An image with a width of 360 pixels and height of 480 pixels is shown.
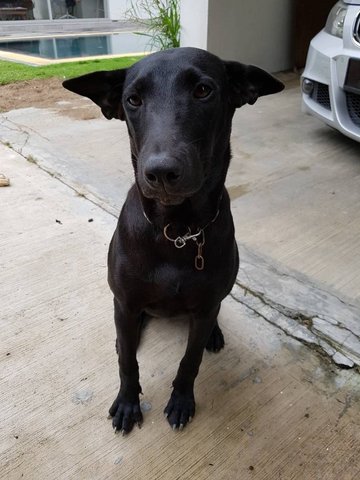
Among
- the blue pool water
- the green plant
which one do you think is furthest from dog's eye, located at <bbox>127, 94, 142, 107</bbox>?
the blue pool water

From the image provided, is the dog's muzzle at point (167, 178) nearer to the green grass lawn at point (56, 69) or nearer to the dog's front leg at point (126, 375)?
the dog's front leg at point (126, 375)

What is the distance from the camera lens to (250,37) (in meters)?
6.21

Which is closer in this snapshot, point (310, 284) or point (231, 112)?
point (231, 112)

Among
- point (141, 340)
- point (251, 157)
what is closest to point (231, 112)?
point (141, 340)

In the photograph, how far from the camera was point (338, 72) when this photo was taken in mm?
3709

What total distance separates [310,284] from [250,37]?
4.94 meters

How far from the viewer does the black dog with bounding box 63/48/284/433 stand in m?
1.34

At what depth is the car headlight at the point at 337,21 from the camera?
384cm

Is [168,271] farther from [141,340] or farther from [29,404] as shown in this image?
[29,404]

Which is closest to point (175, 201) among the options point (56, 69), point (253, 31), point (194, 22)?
point (194, 22)

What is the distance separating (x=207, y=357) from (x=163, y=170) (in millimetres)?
1171

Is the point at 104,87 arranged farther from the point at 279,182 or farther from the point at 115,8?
the point at 115,8

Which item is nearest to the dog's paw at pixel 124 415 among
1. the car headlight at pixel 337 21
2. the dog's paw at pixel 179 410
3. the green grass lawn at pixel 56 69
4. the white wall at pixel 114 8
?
the dog's paw at pixel 179 410

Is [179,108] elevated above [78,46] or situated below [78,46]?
above
